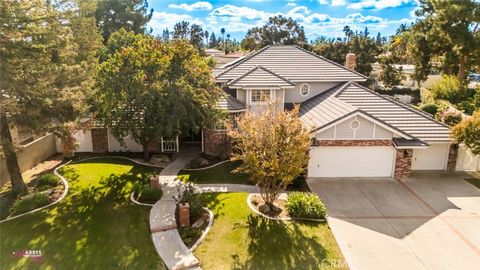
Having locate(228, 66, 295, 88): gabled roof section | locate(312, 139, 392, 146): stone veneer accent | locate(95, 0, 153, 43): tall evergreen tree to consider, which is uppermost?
locate(95, 0, 153, 43): tall evergreen tree

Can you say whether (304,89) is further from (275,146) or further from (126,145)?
(126,145)

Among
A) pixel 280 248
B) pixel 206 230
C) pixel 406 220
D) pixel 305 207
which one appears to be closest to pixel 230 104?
pixel 305 207

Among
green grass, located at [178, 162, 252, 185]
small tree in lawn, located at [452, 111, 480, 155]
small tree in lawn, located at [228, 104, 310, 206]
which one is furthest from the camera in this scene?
green grass, located at [178, 162, 252, 185]

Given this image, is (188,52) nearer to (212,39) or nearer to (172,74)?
(172,74)

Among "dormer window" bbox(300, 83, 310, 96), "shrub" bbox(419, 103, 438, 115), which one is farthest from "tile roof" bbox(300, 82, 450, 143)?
"shrub" bbox(419, 103, 438, 115)

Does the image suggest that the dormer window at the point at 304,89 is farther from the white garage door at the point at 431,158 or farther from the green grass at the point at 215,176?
the white garage door at the point at 431,158

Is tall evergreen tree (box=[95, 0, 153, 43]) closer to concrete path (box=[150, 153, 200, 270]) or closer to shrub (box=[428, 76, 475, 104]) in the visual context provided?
concrete path (box=[150, 153, 200, 270])

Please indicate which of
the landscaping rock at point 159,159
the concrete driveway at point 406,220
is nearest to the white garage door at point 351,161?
the concrete driveway at point 406,220
